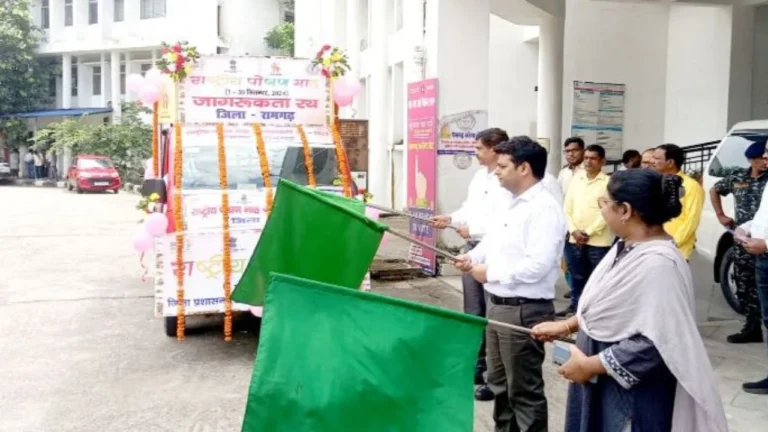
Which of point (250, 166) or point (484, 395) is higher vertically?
point (250, 166)

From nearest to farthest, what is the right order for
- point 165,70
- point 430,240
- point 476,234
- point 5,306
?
1. point 476,234
2. point 165,70
3. point 5,306
4. point 430,240

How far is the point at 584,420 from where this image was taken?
9.11ft

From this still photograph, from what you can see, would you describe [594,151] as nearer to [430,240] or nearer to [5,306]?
[430,240]

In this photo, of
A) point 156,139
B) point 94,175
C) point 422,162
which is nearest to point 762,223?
point 422,162

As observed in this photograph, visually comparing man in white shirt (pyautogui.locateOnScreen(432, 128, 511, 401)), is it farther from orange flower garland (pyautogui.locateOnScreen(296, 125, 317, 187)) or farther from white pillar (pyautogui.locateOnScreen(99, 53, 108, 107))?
white pillar (pyautogui.locateOnScreen(99, 53, 108, 107))

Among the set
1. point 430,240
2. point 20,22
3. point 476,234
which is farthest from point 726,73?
point 20,22

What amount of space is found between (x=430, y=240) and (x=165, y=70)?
4.06 meters

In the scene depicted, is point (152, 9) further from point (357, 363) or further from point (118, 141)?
point (357, 363)

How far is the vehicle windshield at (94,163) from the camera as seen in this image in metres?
27.7

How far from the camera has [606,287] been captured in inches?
103

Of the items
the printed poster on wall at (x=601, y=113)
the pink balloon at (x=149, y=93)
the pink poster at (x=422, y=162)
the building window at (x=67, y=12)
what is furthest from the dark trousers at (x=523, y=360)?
the building window at (x=67, y=12)

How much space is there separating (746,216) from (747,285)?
0.75 metres

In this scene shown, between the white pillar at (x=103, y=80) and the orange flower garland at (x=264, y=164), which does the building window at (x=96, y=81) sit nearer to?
the white pillar at (x=103, y=80)

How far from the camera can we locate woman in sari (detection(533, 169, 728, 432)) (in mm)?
2473
